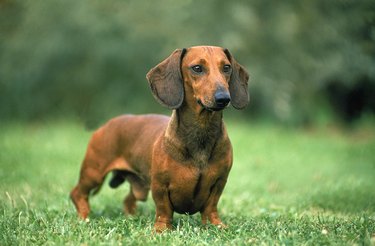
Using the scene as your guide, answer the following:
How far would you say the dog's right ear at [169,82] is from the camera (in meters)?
4.77

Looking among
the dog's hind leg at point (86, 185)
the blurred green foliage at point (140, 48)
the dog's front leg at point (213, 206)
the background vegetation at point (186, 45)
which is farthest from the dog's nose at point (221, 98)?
the blurred green foliage at point (140, 48)

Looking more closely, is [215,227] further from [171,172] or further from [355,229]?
[355,229]

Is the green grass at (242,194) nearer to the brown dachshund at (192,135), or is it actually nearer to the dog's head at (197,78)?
the brown dachshund at (192,135)

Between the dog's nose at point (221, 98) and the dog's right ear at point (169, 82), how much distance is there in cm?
48

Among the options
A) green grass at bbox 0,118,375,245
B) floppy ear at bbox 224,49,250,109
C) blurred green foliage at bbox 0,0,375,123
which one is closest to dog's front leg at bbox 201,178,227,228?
green grass at bbox 0,118,375,245

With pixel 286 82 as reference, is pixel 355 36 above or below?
above

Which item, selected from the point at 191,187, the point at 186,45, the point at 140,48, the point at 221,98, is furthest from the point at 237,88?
the point at 140,48

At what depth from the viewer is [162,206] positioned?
4.95m

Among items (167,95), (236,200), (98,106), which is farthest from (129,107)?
(167,95)

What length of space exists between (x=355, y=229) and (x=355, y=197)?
93.0 inches

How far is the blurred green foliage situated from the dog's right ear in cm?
879

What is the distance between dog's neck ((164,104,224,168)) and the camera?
480 cm

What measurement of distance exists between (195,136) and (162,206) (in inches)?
25.6

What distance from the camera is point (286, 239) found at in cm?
402
